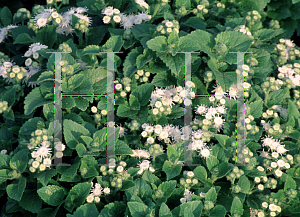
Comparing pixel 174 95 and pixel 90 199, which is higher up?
pixel 174 95

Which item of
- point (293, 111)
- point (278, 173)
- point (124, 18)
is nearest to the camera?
point (278, 173)

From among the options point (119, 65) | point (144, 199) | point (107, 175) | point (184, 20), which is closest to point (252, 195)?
point (144, 199)

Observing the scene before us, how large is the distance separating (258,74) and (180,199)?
75.9 inches

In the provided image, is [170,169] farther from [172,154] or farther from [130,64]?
[130,64]

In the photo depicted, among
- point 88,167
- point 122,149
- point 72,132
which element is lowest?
point 88,167

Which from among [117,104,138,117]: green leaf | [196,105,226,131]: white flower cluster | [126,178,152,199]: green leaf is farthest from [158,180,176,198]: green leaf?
[117,104,138,117]: green leaf

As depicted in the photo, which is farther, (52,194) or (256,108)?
(256,108)

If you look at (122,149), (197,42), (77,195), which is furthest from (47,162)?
(197,42)

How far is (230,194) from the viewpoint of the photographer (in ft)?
9.72

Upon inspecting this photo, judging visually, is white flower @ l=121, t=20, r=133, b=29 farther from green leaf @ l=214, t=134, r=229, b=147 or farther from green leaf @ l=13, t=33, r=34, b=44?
green leaf @ l=214, t=134, r=229, b=147

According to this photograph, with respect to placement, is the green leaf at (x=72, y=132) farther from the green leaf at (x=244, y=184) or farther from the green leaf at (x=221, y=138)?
the green leaf at (x=244, y=184)

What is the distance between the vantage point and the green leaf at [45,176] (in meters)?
2.71

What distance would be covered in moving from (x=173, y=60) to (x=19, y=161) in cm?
184

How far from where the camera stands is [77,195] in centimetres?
277
